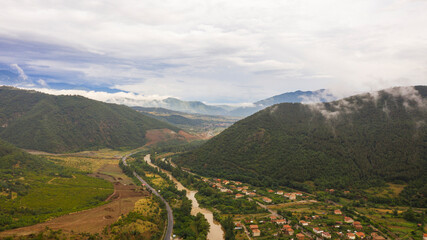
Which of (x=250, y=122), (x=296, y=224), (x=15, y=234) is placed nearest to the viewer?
(x=15, y=234)

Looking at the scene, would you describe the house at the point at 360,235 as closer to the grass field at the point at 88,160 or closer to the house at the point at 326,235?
A: the house at the point at 326,235

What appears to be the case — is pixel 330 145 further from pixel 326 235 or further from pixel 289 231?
pixel 289 231

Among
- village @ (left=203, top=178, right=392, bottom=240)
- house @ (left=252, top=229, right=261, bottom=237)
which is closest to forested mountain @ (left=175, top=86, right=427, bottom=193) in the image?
village @ (left=203, top=178, right=392, bottom=240)

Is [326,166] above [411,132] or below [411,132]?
below

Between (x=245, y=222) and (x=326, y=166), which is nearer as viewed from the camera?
(x=245, y=222)

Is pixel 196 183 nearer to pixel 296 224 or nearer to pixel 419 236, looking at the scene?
pixel 296 224

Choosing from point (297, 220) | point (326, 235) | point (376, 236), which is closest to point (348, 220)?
point (376, 236)

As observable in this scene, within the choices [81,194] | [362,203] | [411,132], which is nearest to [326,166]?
[362,203]
